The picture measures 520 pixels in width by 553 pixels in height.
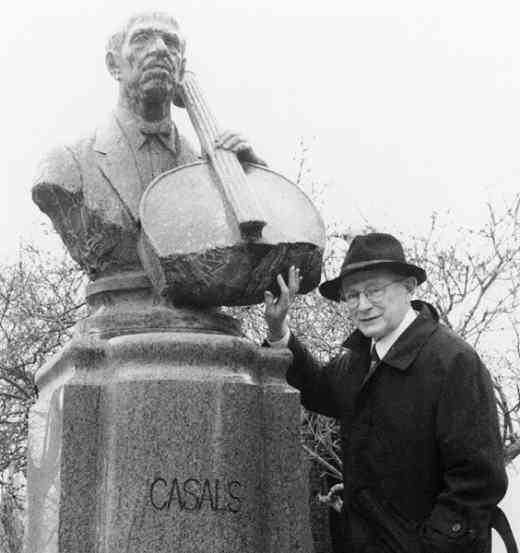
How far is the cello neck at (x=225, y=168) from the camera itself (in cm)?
440

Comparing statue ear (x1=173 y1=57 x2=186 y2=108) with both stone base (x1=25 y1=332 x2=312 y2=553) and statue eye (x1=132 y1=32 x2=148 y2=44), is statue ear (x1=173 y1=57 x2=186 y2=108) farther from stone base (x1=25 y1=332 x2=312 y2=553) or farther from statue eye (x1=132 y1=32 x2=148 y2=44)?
stone base (x1=25 y1=332 x2=312 y2=553)

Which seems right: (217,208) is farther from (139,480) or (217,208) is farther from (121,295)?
(139,480)

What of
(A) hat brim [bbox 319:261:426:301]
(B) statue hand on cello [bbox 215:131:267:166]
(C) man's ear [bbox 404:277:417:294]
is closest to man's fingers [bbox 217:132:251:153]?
(B) statue hand on cello [bbox 215:131:267:166]

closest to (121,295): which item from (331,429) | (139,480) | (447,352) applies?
(139,480)

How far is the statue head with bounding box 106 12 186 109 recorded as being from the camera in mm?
4828

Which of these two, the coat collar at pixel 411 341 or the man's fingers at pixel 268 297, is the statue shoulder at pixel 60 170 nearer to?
the man's fingers at pixel 268 297

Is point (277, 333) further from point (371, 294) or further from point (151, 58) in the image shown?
point (151, 58)

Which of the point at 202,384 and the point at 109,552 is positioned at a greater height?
the point at 202,384

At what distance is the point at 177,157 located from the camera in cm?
517

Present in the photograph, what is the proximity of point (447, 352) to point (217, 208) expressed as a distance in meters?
1.28

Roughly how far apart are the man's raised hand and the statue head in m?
1.17

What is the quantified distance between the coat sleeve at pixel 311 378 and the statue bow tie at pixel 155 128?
1.29 m

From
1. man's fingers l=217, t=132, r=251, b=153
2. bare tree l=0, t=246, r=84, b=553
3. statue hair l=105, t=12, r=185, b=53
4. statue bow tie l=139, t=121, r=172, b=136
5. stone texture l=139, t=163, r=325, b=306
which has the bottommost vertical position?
stone texture l=139, t=163, r=325, b=306

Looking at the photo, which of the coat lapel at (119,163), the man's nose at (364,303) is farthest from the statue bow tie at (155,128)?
the man's nose at (364,303)
